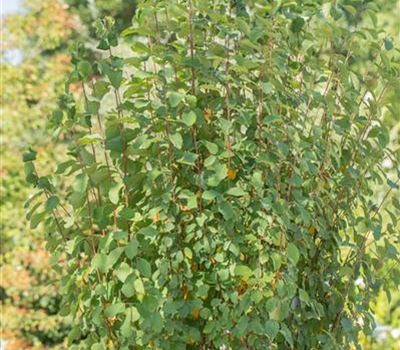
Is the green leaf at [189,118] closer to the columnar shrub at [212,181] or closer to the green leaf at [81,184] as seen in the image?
the columnar shrub at [212,181]

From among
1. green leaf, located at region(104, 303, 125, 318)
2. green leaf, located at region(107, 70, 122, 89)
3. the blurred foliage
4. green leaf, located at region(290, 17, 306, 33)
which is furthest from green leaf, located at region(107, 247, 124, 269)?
the blurred foliage

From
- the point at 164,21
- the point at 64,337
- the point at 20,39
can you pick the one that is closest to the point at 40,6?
the point at 20,39

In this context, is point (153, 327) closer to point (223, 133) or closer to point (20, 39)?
point (223, 133)

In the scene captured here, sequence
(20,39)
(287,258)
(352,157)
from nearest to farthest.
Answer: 1. (287,258)
2. (352,157)
3. (20,39)

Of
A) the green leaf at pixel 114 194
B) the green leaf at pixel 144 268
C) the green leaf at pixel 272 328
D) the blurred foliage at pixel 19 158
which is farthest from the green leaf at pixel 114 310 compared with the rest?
the blurred foliage at pixel 19 158

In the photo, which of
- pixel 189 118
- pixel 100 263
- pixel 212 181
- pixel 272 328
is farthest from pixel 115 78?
pixel 272 328

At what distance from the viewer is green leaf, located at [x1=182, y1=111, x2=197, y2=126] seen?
207cm

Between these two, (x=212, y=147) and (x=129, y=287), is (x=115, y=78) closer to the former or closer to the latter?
(x=212, y=147)

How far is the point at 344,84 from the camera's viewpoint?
235 cm

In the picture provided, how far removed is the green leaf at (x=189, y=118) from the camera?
2072 millimetres

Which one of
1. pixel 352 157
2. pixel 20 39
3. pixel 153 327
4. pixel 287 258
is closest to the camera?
pixel 153 327

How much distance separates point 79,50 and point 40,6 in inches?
232

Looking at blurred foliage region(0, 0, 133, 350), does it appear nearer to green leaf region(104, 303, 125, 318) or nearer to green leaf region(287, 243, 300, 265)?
green leaf region(104, 303, 125, 318)

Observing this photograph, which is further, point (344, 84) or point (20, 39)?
point (20, 39)
